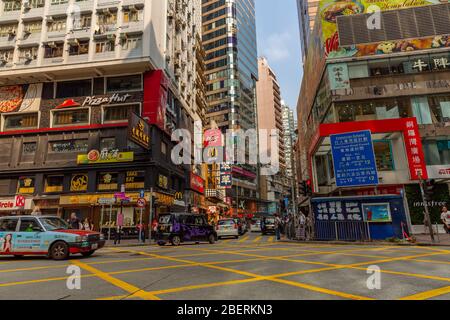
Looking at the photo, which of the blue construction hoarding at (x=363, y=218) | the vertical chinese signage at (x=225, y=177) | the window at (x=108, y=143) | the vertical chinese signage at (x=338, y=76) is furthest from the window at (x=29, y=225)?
the vertical chinese signage at (x=225, y=177)

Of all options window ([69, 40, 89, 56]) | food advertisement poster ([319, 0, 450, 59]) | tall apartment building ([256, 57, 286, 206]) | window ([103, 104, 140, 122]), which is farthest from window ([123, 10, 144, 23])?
tall apartment building ([256, 57, 286, 206])

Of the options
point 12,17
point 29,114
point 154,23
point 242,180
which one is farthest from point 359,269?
point 242,180

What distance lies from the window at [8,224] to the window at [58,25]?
26759 millimetres

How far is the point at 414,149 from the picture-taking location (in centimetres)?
2312

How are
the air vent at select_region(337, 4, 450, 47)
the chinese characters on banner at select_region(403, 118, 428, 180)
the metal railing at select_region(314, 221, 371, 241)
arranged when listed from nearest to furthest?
the metal railing at select_region(314, 221, 371, 241), the chinese characters on banner at select_region(403, 118, 428, 180), the air vent at select_region(337, 4, 450, 47)

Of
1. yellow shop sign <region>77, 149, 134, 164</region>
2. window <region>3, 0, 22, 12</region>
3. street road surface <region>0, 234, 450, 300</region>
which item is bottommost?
street road surface <region>0, 234, 450, 300</region>

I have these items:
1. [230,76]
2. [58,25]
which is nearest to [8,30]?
[58,25]

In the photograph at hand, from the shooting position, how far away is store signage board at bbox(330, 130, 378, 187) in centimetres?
1872

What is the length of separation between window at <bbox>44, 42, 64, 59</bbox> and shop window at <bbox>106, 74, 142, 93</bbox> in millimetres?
5903

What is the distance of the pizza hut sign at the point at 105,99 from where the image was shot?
2847cm

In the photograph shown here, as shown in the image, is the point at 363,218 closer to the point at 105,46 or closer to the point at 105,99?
the point at 105,99

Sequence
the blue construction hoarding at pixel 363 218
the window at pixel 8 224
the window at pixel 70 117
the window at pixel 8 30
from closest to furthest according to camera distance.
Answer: the window at pixel 8 224
the blue construction hoarding at pixel 363 218
the window at pixel 70 117
the window at pixel 8 30

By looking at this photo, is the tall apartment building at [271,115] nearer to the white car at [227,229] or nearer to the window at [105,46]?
the window at [105,46]

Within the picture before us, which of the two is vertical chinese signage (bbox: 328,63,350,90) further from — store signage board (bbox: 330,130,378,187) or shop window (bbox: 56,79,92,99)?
shop window (bbox: 56,79,92,99)
